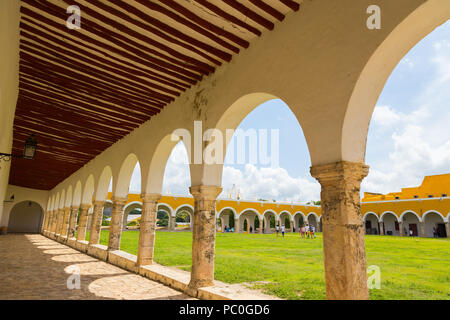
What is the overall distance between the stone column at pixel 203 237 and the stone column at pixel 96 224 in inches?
262

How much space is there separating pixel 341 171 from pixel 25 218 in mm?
27963

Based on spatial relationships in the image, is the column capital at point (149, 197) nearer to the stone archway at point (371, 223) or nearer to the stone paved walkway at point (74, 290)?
the stone paved walkway at point (74, 290)

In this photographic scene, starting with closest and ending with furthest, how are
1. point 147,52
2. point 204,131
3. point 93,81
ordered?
point 147,52
point 204,131
point 93,81

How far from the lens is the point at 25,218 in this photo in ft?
77.3

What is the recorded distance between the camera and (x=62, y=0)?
11.6 feet

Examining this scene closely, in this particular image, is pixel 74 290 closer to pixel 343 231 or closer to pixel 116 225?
pixel 116 225

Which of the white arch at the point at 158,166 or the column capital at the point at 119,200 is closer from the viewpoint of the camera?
the white arch at the point at 158,166

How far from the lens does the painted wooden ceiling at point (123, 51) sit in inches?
144

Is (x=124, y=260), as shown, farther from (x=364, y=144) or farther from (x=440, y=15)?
(x=440, y=15)

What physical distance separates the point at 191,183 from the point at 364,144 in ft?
10.2

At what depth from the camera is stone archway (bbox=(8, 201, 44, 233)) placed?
2316cm

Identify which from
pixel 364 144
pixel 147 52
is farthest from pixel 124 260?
pixel 364 144

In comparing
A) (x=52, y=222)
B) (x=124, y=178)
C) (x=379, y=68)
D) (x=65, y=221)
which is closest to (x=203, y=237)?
(x=379, y=68)

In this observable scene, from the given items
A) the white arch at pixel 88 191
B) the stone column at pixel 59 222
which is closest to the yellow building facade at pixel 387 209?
the stone column at pixel 59 222
